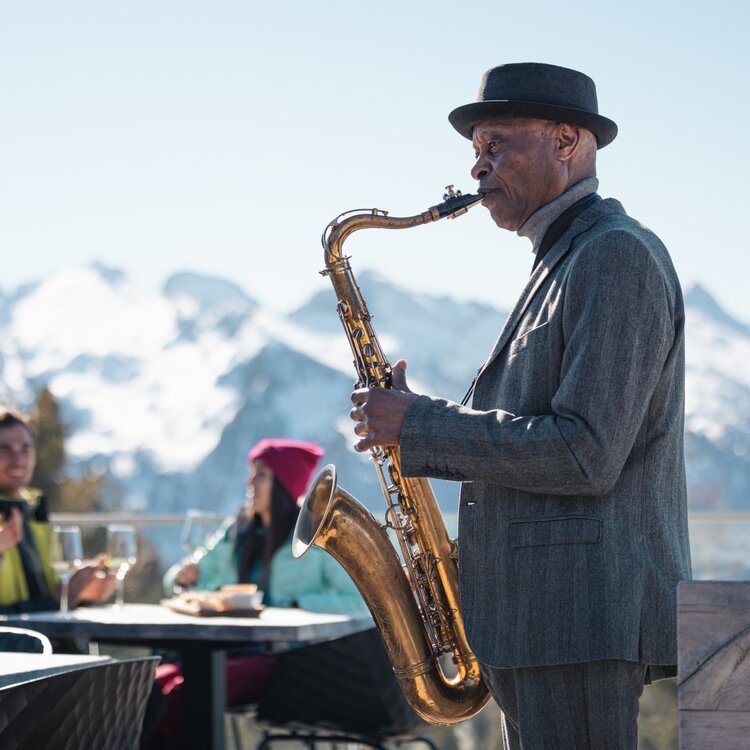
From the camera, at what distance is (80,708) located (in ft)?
8.06

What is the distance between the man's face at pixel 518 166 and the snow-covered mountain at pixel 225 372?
3415 inches

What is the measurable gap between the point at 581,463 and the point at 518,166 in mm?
662

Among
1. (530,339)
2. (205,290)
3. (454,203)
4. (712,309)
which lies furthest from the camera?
(205,290)

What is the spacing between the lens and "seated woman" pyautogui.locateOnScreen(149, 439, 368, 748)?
498 cm

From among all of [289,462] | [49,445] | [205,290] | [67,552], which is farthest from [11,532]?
[205,290]

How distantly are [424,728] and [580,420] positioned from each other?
8.31 feet

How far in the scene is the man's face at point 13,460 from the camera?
515cm

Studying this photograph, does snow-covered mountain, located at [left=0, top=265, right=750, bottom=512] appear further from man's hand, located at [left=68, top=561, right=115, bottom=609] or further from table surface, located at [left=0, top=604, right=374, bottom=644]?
table surface, located at [left=0, top=604, right=374, bottom=644]

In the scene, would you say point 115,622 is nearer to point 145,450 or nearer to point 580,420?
point 580,420

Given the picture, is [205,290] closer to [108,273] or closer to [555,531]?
[108,273]

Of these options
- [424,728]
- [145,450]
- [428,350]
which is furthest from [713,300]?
[424,728]

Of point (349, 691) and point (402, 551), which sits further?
point (349, 691)

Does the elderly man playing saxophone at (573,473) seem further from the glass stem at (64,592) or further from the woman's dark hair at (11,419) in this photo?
the woman's dark hair at (11,419)

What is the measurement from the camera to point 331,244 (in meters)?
3.19
